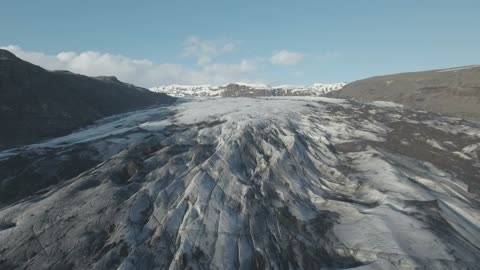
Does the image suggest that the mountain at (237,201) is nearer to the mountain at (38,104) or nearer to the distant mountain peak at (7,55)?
the mountain at (38,104)

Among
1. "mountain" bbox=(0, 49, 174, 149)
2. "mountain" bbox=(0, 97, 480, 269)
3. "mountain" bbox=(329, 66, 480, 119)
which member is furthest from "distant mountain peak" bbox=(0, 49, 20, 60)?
"mountain" bbox=(329, 66, 480, 119)

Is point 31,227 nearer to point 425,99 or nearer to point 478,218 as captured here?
point 478,218

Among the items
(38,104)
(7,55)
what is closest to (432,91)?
(38,104)

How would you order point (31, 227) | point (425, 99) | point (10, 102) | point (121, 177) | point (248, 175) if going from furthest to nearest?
point (425, 99) → point (10, 102) → point (248, 175) → point (121, 177) → point (31, 227)

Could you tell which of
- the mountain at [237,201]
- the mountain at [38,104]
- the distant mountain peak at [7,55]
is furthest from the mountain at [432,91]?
the distant mountain peak at [7,55]

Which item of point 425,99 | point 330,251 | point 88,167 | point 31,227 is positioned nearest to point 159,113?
point 88,167

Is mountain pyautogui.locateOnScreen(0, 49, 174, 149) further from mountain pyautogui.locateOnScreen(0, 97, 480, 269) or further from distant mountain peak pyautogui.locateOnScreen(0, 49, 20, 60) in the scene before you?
mountain pyautogui.locateOnScreen(0, 97, 480, 269)
